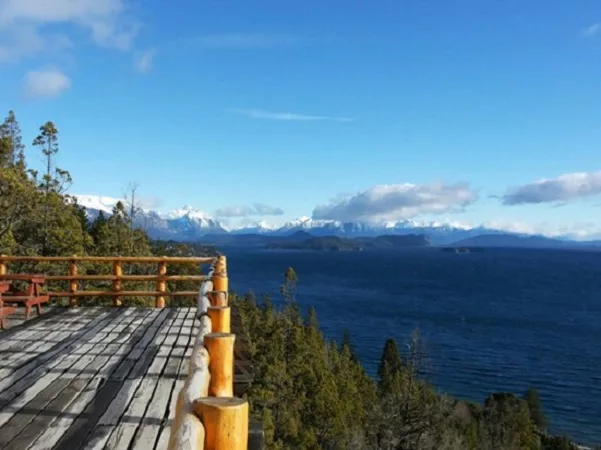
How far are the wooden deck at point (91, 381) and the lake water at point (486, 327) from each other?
160 ft

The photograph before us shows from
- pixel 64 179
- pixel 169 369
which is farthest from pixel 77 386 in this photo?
pixel 64 179

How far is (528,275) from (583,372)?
118960mm

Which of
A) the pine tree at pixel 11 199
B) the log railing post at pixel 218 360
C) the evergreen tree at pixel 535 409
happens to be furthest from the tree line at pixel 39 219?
the evergreen tree at pixel 535 409

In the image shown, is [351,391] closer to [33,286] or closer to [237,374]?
[33,286]

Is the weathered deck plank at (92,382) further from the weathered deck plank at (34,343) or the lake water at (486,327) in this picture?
the lake water at (486,327)

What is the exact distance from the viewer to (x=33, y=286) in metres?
10.3

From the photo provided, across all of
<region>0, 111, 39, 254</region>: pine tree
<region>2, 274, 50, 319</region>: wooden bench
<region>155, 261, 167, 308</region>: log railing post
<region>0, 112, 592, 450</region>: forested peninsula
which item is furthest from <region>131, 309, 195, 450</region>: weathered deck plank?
<region>0, 112, 592, 450</region>: forested peninsula

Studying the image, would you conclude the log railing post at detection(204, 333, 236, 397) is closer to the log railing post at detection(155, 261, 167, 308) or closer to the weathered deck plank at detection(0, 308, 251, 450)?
the weathered deck plank at detection(0, 308, 251, 450)

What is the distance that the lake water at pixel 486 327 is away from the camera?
57.4m

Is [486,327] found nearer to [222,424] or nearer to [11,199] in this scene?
[11,199]

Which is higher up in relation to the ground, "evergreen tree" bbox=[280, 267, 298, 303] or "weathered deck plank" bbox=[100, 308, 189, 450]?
"weathered deck plank" bbox=[100, 308, 189, 450]

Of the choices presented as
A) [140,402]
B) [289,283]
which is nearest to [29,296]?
[140,402]

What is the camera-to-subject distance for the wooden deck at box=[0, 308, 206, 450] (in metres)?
4.32

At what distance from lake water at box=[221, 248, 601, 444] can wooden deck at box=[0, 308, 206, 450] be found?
48649 mm
